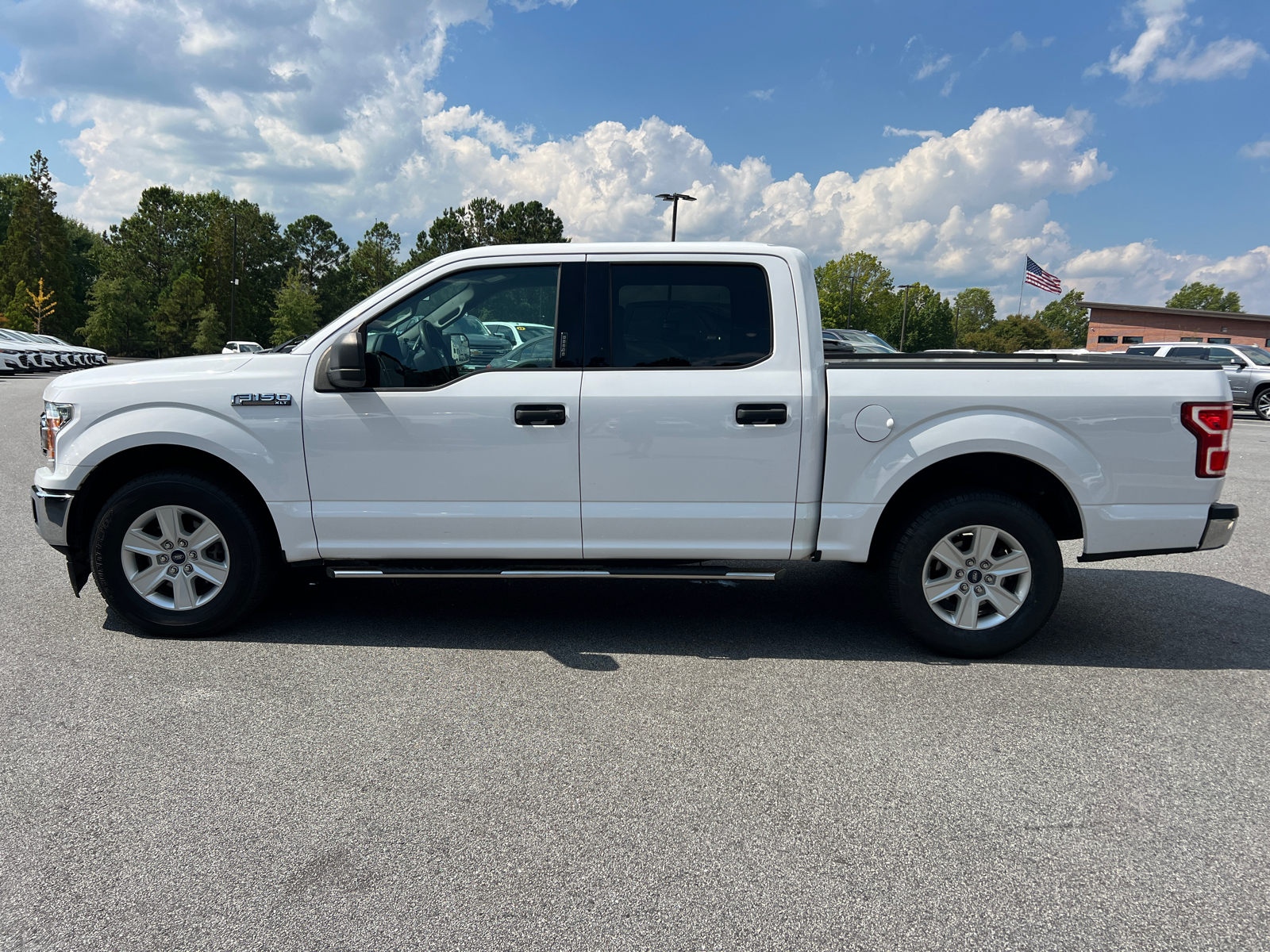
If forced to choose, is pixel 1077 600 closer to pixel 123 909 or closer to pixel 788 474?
pixel 788 474

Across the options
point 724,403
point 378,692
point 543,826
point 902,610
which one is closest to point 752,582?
point 902,610

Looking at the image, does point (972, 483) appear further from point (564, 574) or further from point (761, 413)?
point (564, 574)

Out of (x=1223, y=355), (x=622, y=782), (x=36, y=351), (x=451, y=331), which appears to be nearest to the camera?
(x=622, y=782)

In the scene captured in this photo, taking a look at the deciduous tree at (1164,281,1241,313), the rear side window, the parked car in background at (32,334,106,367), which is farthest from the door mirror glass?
the deciduous tree at (1164,281,1241,313)

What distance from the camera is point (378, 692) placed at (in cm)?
392

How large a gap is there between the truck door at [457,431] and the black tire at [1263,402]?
75.8 ft

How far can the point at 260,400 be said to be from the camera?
4375mm

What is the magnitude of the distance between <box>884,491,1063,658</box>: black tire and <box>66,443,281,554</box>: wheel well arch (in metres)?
3.24

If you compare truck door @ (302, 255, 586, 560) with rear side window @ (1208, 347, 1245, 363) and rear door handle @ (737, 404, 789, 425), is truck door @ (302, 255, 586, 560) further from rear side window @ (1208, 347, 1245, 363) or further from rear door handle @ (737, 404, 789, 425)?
rear side window @ (1208, 347, 1245, 363)

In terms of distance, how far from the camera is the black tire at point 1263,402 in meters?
21.4

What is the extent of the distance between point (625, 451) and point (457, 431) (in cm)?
84

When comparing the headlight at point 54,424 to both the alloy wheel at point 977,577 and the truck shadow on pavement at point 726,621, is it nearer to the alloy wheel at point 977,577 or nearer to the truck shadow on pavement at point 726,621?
the truck shadow on pavement at point 726,621

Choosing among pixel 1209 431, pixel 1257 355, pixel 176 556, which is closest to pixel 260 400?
pixel 176 556

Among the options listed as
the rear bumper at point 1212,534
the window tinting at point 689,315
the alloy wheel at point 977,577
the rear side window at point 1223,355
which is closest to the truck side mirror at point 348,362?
the window tinting at point 689,315
